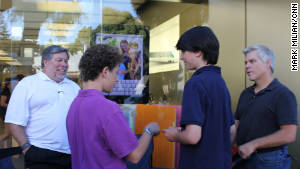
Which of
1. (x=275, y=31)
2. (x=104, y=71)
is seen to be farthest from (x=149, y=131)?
(x=275, y=31)

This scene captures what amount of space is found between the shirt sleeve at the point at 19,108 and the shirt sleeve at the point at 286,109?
2.22 m

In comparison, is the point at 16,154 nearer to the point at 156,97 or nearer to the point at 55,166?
the point at 55,166

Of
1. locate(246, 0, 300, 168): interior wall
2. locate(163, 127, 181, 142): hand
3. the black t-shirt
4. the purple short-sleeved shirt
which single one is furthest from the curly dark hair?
locate(246, 0, 300, 168): interior wall

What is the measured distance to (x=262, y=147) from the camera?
2.46 meters

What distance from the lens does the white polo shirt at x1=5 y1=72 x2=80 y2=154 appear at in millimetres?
2908

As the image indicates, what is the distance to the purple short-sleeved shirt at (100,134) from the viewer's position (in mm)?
1792

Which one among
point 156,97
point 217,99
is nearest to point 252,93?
point 217,99

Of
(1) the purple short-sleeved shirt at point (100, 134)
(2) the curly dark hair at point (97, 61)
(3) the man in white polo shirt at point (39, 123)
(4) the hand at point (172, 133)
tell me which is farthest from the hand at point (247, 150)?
(3) the man in white polo shirt at point (39, 123)

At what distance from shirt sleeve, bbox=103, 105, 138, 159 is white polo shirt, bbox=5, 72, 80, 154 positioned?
1300mm

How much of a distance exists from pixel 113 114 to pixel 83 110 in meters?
0.20

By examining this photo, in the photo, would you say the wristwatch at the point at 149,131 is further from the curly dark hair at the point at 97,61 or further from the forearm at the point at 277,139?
the forearm at the point at 277,139

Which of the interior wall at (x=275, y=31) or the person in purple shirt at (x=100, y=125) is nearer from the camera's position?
the person in purple shirt at (x=100, y=125)

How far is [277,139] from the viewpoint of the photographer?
245cm

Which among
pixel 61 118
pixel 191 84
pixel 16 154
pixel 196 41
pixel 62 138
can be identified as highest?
pixel 196 41
